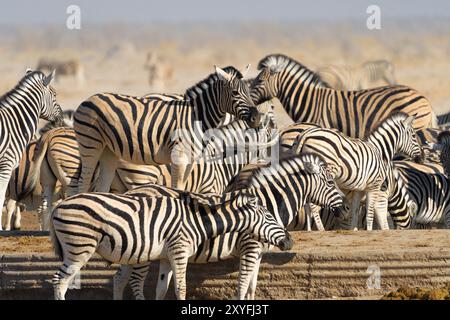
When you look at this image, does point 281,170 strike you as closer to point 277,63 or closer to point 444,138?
point 444,138

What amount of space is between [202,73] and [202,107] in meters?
38.0

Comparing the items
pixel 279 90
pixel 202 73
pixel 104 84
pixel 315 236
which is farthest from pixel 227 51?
pixel 315 236

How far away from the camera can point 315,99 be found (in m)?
15.4

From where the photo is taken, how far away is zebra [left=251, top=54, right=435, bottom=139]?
15.3 metres

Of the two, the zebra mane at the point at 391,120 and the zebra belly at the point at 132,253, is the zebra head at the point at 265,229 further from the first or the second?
the zebra mane at the point at 391,120

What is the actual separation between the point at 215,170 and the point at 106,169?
135 centimetres

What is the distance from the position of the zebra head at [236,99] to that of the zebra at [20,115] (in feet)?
7.38

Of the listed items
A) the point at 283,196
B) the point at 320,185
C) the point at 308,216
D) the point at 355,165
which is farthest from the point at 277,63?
the point at 283,196

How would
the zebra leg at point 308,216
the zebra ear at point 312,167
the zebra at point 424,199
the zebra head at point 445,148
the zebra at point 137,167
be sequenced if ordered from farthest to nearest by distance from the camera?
1. the zebra head at point 445,148
2. the zebra at point 424,199
3. the zebra at point 137,167
4. the zebra leg at point 308,216
5. the zebra ear at point 312,167

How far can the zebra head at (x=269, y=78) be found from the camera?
1540cm

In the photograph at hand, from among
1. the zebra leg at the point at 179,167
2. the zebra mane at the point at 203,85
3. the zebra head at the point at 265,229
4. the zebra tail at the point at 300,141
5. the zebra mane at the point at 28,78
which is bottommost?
the zebra head at the point at 265,229

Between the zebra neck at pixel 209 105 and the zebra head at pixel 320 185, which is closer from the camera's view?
the zebra head at pixel 320 185

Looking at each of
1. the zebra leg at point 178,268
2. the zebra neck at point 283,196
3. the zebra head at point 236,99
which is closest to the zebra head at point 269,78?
the zebra head at point 236,99

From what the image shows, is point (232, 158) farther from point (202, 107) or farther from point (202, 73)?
point (202, 73)
